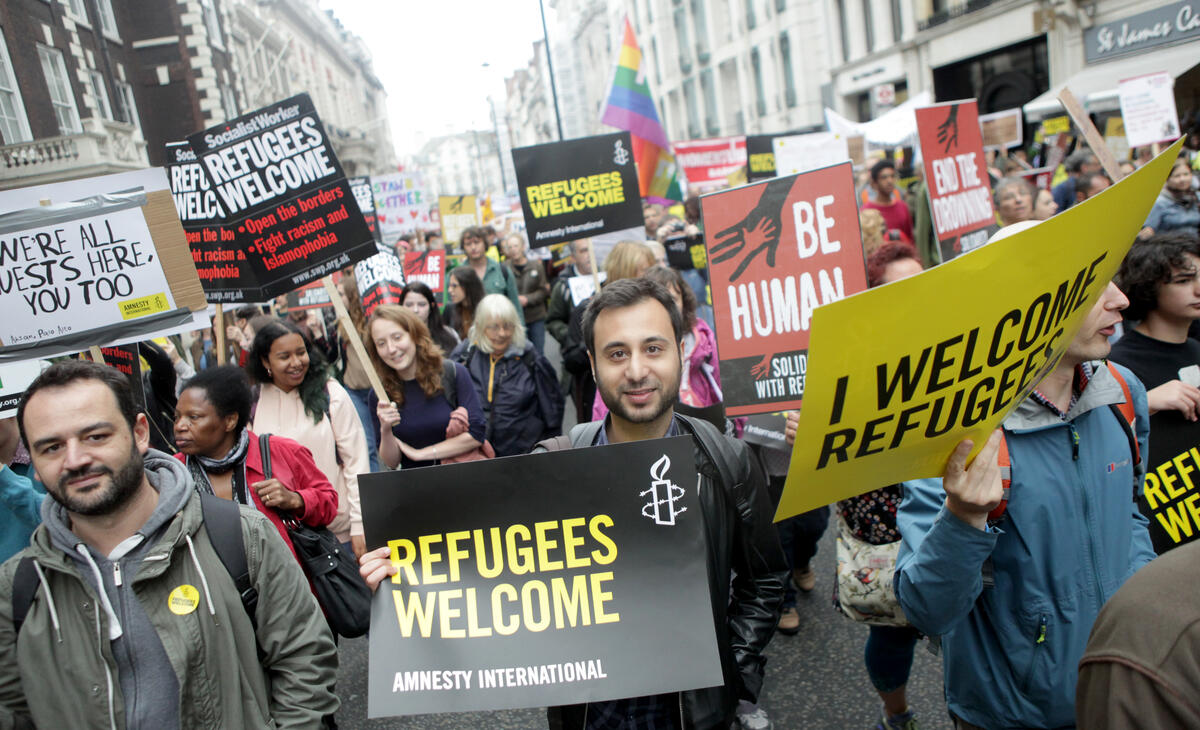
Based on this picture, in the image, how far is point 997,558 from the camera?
1.93m

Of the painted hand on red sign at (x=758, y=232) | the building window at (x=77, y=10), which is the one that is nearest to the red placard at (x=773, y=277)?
the painted hand on red sign at (x=758, y=232)

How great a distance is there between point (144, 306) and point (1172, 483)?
155 inches

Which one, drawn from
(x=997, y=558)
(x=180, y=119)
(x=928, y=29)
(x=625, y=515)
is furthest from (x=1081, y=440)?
(x=928, y=29)

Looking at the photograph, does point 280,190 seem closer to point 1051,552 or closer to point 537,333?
point 1051,552

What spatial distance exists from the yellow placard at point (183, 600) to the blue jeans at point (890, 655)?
2.30m

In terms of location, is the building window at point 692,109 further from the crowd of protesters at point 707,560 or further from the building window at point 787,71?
the crowd of protesters at point 707,560

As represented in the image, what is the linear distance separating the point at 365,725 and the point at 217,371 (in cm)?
180

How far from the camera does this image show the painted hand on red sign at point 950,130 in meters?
5.71

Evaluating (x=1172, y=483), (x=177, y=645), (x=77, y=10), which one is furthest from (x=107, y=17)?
(x=1172, y=483)

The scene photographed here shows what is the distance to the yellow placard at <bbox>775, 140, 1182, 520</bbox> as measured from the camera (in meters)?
1.27

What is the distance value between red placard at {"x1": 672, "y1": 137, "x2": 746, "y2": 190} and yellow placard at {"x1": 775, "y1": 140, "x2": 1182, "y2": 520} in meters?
13.5

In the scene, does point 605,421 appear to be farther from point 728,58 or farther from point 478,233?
point 728,58

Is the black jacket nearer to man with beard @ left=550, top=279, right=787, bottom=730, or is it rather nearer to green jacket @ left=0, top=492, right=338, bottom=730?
man with beard @ left=550, top=279, right=787, bottom=730

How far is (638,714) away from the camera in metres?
2.02
